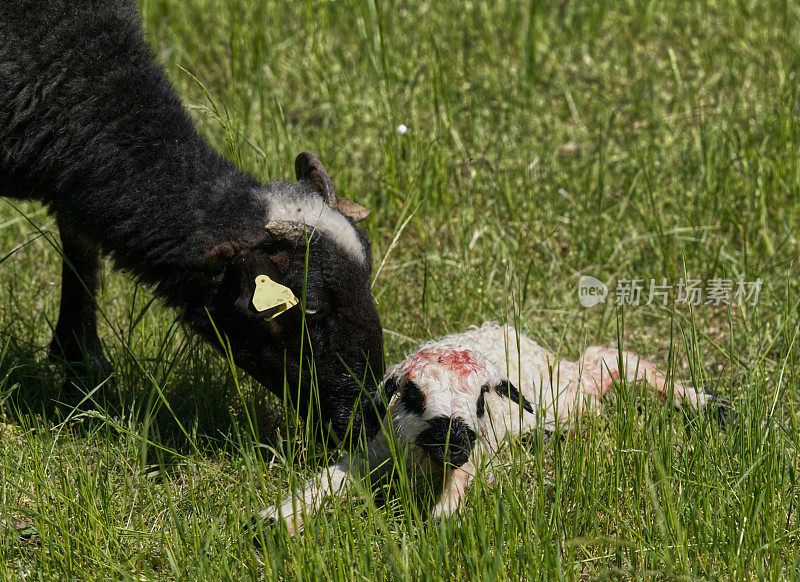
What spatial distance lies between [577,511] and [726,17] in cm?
616

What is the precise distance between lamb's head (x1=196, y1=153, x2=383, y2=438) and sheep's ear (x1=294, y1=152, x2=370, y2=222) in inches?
0.6

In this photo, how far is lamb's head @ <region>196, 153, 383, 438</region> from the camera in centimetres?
348

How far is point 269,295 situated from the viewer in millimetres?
3414

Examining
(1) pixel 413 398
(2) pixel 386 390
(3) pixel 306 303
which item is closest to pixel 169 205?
(3) pixel 306 303

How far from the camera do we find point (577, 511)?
304cm

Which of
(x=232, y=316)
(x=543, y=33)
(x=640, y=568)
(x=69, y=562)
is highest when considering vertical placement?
(x=543, y=33)

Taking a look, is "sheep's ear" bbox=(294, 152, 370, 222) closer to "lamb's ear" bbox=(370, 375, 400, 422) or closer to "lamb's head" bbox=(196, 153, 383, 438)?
"lamb's head" bbox=(196, 153, 383, 438)

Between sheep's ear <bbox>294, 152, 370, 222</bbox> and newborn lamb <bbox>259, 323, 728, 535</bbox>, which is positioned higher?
sheep's ear <bbox>294, 152, 370, 222</bbox>

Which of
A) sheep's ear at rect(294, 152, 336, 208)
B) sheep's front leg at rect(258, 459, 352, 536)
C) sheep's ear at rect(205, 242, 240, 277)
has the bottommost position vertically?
sheep's front leg at rect(258, 459, 352, 536)

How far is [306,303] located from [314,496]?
2.56ft

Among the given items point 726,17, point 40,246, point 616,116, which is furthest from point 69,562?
point 726,17

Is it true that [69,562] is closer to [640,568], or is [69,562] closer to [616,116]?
[640,568]

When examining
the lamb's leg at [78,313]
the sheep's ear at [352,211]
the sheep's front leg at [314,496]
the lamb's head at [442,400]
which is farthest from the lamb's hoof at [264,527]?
the lamb's leg at [78,313]

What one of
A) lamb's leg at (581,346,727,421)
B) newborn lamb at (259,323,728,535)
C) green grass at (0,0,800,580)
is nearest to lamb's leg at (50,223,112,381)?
green grass at (0,0,800,580)
